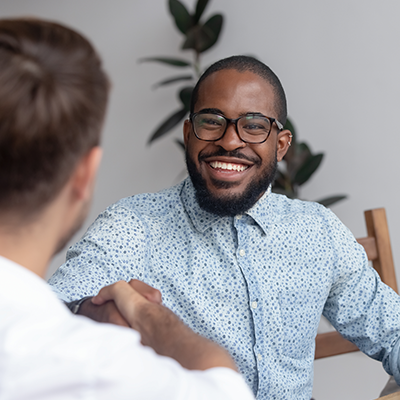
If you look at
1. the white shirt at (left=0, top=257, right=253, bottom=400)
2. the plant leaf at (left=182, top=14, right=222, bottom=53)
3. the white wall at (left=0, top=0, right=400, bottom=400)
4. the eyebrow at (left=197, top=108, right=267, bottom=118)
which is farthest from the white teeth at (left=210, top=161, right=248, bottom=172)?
the plant leaf at (left=182, top=14, right=222, bottom=53)

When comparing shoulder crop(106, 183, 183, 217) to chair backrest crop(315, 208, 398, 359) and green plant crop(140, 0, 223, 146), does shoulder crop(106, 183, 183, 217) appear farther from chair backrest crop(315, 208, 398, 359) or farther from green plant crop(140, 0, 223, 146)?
green plant crop(140, 0, 223, 146)

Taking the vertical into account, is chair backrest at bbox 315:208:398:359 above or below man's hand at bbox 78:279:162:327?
below

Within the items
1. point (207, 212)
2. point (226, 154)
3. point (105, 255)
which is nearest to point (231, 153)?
point (226, 154)

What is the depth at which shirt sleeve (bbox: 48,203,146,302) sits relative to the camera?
1.02m

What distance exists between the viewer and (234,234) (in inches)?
49.3

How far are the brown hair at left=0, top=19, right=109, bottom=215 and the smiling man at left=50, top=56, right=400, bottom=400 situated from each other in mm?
602

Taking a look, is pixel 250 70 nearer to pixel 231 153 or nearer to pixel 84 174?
pixel 231 153

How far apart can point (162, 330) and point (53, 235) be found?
188mm

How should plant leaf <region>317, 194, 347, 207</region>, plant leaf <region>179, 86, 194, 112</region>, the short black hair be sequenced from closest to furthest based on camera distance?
the short black hair
plant leaf <region>317, 194, 347, 207</region>
plant leaf <region>179, 86, 194, 112</region>

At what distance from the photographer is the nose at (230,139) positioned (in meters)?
1.21

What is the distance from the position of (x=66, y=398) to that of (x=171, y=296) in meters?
0.73

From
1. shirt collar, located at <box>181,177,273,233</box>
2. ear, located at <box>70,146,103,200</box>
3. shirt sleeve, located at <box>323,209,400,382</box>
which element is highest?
ear, located at <box>70,146,103,200</box>

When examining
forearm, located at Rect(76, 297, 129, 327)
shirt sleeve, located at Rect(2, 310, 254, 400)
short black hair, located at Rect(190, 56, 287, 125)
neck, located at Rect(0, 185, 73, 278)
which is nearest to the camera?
shirt sleeve, located at Rect(2, 310, 254, 400)

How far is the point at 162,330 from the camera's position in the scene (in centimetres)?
63
